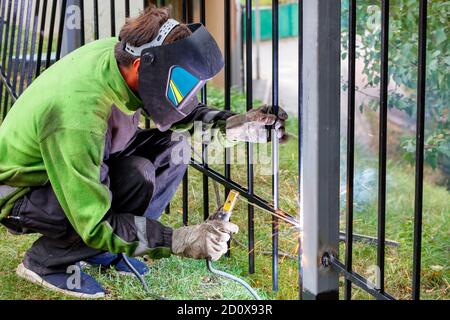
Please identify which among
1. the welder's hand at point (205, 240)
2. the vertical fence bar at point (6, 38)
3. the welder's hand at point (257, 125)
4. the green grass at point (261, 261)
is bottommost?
the green grass at point (261, 261)

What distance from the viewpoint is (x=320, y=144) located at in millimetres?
2400

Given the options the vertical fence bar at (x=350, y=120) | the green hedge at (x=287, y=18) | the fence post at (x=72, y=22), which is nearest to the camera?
the vertical fence bar at (x=350, y=120)

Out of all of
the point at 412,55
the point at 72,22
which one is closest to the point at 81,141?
the point at 72,22

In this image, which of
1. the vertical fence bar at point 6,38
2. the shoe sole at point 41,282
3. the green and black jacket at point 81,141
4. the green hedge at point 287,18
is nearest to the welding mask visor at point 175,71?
the green and black jacket at point 81,141

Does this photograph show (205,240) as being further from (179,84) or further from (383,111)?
(383,111)

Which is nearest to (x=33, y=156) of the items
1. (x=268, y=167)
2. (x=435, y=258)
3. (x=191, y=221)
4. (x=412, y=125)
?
(x=191, y=221)

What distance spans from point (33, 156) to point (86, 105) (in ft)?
1.01

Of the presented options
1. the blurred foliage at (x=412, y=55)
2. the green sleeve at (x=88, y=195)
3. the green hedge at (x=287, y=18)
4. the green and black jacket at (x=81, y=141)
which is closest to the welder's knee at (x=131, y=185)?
the green and black jacket at (x=81, y=141)

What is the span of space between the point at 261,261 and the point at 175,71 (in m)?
1.01

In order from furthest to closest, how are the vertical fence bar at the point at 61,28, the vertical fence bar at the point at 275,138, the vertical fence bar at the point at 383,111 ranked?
the vertical fence bar at the point at 61,28
the vertical fence bar at the point at 275,138
the vertical fence bar at the point at 383,111

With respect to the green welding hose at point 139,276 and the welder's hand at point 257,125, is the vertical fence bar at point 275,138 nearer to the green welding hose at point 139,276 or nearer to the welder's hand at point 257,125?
the welder's hand at point 257,125

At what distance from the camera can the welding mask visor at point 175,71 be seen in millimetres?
2281

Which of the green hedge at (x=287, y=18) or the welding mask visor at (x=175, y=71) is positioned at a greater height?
the welding mask visor at (x=175, y=71)

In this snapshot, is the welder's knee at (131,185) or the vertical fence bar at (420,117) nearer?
the vertical fence bar at (420,117)
